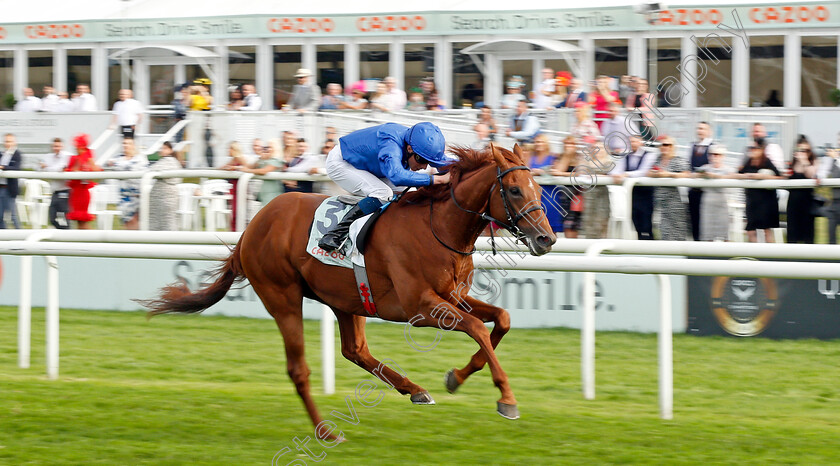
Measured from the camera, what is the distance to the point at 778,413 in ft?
16.7

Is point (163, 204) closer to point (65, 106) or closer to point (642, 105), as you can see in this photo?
point (642, 105)

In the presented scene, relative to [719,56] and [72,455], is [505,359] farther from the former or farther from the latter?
[719,56]

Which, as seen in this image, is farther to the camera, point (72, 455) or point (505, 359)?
point (505, 359)

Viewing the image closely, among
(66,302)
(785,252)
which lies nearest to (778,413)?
(785,252)

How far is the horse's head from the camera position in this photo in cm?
390

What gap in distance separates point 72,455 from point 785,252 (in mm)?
3432

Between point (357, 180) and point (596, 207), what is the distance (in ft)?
10.4

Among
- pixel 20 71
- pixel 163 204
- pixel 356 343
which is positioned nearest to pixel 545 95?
pixel 163 204

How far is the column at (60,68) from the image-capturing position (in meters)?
15.1

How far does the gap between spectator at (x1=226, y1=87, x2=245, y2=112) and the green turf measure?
16.8ft

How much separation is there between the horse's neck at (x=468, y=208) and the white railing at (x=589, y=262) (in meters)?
0.46

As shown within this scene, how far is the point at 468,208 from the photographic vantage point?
4.24 metres

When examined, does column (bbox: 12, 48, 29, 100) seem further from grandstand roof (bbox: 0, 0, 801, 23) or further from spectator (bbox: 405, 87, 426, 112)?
spectator (bbox: 405, 87, 426, 112)

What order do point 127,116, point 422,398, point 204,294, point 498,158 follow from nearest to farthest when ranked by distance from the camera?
point 498,158, point 422,398, point 204,294, point 127,116
